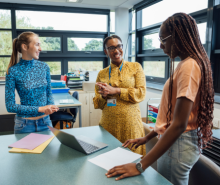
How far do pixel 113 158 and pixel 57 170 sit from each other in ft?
1.02

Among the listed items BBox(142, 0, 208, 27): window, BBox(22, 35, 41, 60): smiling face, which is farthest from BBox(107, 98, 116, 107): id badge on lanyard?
BBox(142, 0, 208, 27): window

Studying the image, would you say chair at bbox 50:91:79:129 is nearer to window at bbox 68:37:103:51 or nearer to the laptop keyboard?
the laptop keyboard

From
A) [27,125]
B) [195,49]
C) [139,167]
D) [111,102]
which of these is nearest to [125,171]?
[139,167]

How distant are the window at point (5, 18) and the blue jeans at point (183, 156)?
464cm

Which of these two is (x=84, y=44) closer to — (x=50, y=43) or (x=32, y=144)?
(x=50, y=43)

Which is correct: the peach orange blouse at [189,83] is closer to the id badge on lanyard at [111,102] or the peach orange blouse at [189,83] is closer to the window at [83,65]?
the id badge on lanyard at [111,102]

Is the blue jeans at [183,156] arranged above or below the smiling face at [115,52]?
below

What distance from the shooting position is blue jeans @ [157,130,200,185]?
3.10 feet

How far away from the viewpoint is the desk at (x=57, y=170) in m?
0.92

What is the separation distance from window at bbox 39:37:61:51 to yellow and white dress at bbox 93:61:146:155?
10.8ft

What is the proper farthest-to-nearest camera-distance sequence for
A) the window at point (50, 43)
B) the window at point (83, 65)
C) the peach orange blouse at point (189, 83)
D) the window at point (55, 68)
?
the window at point (83, 65)
the window at point (55, 68)
the window at point (50, 43)
the peach orange blouse at point (189, 83)

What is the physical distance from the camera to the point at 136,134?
70.9 inches

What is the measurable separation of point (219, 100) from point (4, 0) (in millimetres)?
4364

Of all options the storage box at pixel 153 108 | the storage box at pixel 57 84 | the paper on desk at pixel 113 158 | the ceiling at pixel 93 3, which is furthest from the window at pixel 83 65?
the paper on desk at pixel 113 158
